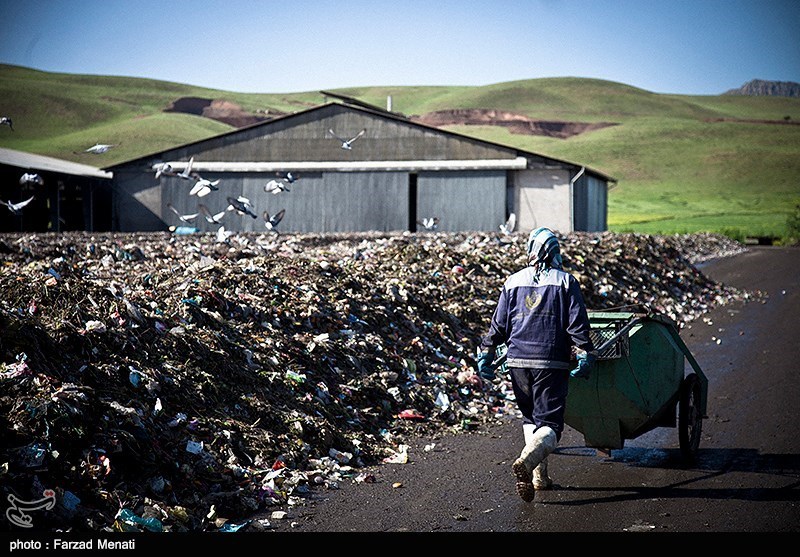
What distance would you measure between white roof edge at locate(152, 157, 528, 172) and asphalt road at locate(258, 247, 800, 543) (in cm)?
2553

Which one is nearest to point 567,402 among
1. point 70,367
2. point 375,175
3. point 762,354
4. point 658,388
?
point 658,388

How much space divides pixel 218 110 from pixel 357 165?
154m

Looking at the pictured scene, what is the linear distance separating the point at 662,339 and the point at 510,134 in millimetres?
165222

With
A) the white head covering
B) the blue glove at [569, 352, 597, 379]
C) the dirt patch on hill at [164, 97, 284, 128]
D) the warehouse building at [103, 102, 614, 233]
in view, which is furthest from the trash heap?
the dirt patch on hill at [164, 97, 284, 128]

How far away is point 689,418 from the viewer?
7516 mm

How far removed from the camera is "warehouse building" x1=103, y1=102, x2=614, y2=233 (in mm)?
35531

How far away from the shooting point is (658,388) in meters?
7.27

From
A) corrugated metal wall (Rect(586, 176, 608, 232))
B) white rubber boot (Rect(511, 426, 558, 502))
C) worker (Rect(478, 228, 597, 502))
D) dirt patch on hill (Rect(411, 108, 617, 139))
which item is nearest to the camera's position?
white rubber boot (Rect(511, 426, 558, 502))

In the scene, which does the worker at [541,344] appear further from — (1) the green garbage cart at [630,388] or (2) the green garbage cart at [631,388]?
(2) the green garbage cart at [631,388]

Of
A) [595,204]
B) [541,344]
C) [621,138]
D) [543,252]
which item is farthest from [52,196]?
[621,138]

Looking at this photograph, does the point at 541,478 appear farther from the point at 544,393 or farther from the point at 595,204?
the point at 595,204

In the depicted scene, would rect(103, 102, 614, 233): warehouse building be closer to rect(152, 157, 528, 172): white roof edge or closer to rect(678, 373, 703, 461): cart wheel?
rect(152, 157, 528, 172): white roof edge

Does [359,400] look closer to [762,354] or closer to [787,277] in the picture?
[762,354]

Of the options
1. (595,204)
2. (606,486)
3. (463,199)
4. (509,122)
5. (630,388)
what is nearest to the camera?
(606,486)
